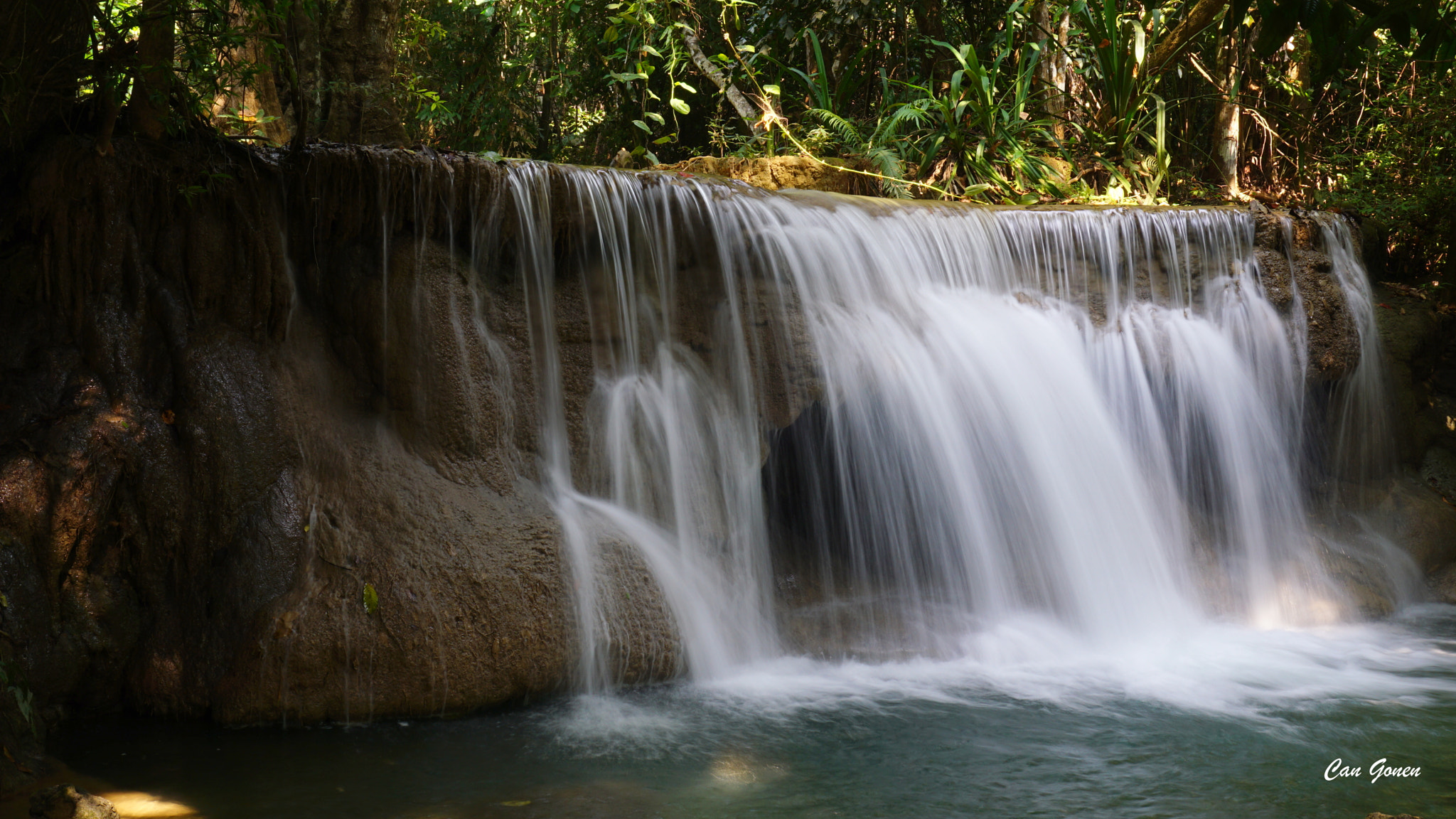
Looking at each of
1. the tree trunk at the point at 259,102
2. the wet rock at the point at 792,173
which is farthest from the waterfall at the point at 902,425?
the tree trunk at the point at 259,102

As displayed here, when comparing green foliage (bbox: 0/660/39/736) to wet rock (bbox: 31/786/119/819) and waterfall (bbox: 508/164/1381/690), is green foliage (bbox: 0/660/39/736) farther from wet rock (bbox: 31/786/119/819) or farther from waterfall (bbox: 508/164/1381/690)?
waterfall (bbox: 508/164/1381/690)

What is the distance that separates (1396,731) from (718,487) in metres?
3.14

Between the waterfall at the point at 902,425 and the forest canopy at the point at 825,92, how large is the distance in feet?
4.94

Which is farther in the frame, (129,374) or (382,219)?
(382,219)

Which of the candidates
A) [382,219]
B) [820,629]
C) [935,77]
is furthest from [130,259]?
[935,77]

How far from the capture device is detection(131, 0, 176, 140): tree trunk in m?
4.12

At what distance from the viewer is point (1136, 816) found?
3404 millimetres

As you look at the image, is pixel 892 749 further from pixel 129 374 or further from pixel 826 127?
pixel 826 127

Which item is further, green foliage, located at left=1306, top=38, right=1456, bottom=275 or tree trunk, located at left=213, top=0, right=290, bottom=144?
green foliage, located at left=1306, top=38, right=1456, bottom=275

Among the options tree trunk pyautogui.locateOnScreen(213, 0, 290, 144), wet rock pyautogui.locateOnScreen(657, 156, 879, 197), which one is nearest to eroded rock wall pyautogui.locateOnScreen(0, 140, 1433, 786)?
tree trunk pyautogui.locateOnScreen(213, 0, 290, 144)

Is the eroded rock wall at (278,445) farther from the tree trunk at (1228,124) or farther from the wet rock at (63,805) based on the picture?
the tree trunk at (1228,124)

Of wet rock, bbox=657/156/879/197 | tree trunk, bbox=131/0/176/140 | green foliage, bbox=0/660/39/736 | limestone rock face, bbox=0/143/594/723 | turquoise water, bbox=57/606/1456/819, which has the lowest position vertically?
turquoise water, bbox=57/606/1456/819

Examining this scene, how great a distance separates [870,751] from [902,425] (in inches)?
88.1

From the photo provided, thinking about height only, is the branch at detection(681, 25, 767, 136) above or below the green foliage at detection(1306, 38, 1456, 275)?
above
